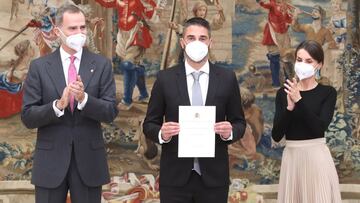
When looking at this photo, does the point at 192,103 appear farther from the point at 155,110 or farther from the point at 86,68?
the point at 86,68

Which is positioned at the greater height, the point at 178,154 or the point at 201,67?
the point at 201,67

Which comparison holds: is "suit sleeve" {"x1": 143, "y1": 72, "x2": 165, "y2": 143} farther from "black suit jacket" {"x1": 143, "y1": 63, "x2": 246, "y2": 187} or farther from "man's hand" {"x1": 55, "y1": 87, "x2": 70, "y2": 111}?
"man's hand" {"x1": 55, "y1": 87, "x2": 70, "y2": 111}

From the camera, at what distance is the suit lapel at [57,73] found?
4117 mm

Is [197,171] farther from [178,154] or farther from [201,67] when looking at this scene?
[201,67]

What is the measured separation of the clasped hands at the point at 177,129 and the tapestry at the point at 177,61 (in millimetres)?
2460

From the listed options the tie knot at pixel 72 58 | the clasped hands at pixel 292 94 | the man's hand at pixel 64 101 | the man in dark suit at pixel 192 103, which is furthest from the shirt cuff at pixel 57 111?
the clasped hands at pixel 292 94

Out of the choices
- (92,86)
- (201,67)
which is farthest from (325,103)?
(92,86)

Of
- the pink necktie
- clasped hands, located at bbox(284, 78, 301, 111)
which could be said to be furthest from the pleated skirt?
the pink necktie

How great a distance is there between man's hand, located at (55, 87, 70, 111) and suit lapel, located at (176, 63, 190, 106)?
31.2 inches

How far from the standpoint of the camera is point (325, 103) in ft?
15.5

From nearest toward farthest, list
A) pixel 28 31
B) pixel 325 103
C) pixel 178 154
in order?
pixel 178 154 < pixel 325 103 < pixel 28 31

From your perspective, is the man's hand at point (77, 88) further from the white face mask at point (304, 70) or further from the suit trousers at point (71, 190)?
the white face mask at point (304, 70)

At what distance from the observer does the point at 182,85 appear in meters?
4.14

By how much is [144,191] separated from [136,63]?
144 cm
